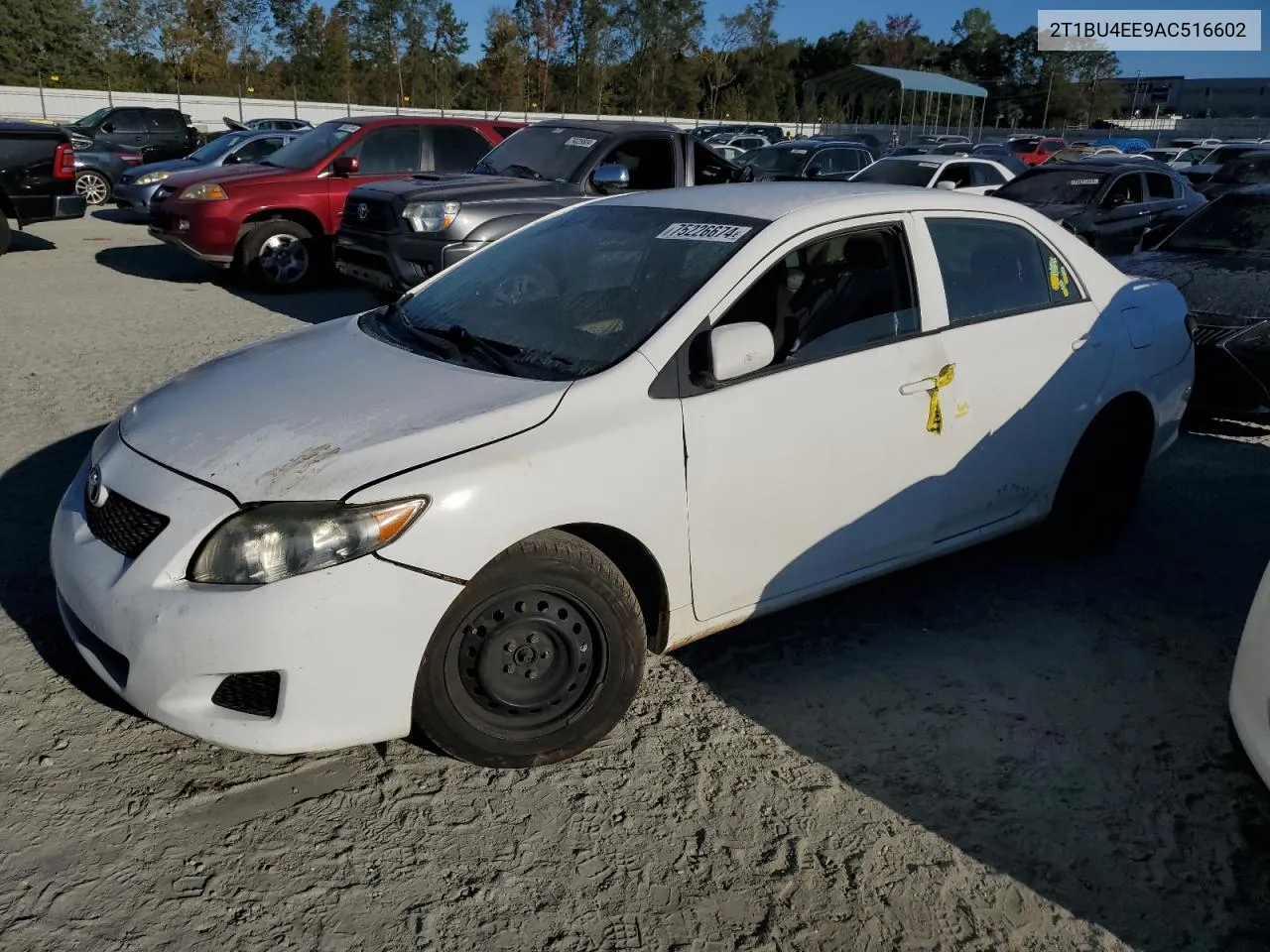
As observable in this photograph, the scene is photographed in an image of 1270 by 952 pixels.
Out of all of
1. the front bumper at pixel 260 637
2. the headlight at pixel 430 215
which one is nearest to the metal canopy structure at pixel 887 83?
the headlight at pixel 430 215

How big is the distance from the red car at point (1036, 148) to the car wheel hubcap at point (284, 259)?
27093 mm

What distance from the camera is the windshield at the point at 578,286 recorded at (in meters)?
3.20

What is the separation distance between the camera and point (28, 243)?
539 inches

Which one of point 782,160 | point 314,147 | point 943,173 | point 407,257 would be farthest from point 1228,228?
point 782,160

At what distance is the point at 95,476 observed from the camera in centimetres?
300

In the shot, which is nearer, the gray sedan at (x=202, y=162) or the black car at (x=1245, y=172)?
the black car at (x=1245, y=172)

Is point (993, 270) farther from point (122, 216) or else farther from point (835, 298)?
point (122, 216)

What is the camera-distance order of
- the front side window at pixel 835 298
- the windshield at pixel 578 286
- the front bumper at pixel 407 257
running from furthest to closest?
1. the front bumper at pixel 407 257
2. the front side window at pixel 835 298
3. the windshield at pixel 578 286

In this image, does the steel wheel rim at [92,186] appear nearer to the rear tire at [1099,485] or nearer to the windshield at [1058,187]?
the windshield at [1058,187]

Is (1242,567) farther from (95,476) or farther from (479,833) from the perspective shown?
(95,476)

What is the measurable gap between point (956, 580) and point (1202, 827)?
1.64 metres

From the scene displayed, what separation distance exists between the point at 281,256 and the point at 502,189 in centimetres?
305

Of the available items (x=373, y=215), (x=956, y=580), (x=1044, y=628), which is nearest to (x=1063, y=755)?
(x=1044, y=628)

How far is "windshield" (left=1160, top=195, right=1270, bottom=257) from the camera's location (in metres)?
6.98
